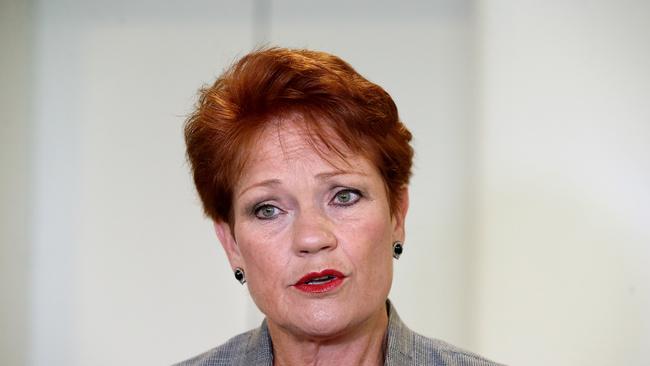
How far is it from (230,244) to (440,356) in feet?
1.55

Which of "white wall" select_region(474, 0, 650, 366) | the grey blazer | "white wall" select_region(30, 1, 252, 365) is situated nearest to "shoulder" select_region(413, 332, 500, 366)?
the grey blazer

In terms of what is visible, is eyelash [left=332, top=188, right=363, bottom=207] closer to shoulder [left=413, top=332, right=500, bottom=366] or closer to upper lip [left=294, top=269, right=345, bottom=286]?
upper lip [left=294, top=269, right=345, bottom=286]

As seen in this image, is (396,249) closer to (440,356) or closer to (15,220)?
(440,356)

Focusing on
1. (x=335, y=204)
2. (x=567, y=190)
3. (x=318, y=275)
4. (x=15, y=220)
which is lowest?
(x=15, y=220)

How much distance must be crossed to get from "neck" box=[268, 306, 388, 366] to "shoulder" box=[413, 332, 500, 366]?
0.07m

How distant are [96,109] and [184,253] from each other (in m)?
0.54

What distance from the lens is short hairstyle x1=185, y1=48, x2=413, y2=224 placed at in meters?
1.62

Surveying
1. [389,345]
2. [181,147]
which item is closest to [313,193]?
[389,345]

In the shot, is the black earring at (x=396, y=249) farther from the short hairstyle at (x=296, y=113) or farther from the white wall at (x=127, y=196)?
the white wall at (x=127, y=196)

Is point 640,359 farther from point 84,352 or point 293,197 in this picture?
point 84,352

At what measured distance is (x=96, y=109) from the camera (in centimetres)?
285

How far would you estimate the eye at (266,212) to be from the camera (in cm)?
164

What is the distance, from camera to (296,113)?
1.64 m

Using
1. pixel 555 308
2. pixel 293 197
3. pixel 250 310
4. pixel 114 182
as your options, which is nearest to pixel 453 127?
pixel 555 308
